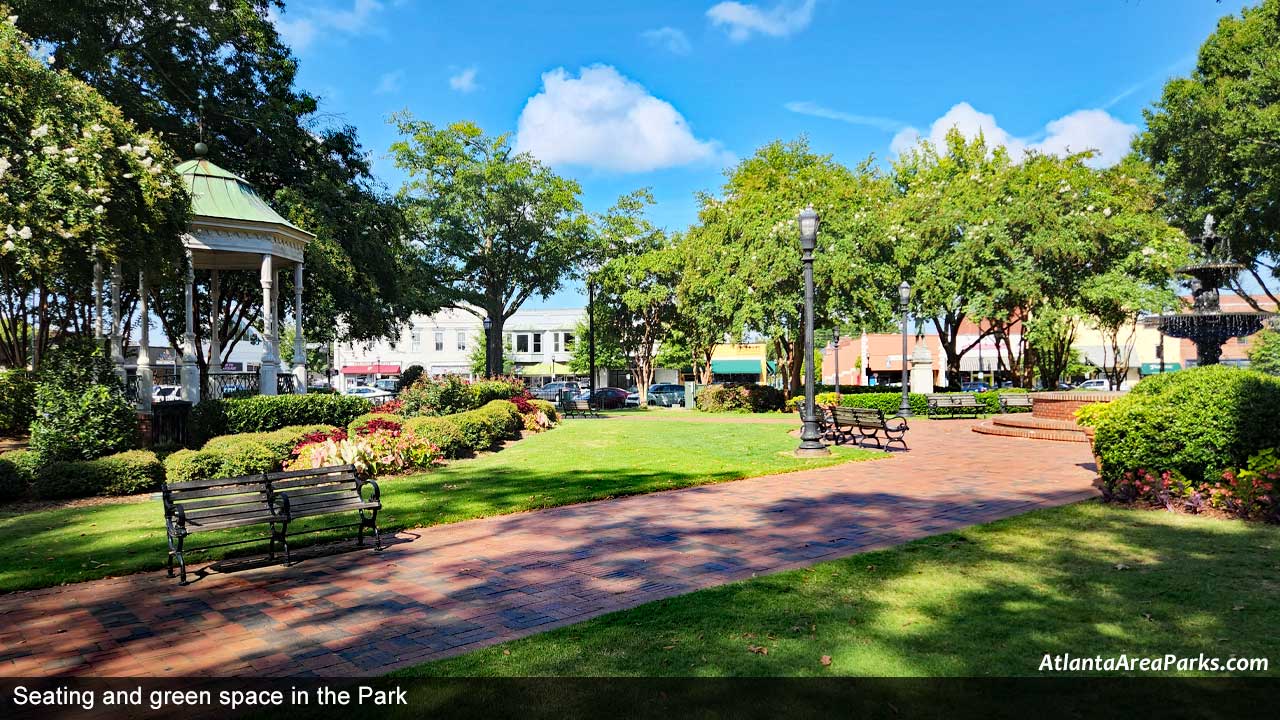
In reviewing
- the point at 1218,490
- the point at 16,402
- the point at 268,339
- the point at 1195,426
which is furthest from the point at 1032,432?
the point at 16,402

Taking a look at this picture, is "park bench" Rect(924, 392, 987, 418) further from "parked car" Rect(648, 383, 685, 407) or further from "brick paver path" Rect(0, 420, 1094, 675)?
"parked car" Rect(648, 383, 685, 407)

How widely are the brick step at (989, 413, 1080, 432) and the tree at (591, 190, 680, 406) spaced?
1948 centimetres

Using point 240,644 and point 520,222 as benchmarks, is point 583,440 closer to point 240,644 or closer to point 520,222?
point 240,644

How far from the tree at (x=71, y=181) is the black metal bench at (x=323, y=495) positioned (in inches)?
286

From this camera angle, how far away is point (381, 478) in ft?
40.1

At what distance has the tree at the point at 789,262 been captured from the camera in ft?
89.8

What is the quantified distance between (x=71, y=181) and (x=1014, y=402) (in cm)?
2692

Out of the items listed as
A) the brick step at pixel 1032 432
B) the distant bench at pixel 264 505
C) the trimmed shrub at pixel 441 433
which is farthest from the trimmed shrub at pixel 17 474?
the brick step at pixel 1032 432

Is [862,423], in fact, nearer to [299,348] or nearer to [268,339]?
[299,348]

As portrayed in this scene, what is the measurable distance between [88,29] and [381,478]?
15.2m

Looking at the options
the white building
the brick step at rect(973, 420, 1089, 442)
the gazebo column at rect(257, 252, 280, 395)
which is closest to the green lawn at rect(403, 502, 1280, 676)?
the brick step at rect(973, 420, 1089, 442)

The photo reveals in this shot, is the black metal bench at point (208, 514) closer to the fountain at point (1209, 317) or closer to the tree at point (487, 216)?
the fountain at point (1209, 317)

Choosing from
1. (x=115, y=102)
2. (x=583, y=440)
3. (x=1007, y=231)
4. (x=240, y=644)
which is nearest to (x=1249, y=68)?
(x=1007, y=231)

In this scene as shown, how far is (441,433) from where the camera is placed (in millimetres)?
14445
